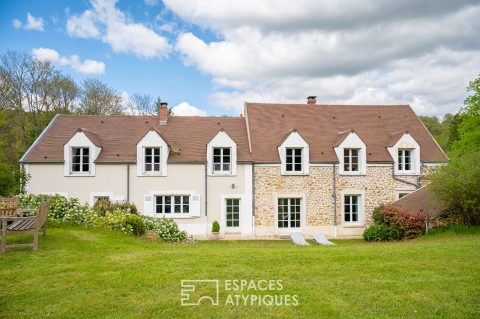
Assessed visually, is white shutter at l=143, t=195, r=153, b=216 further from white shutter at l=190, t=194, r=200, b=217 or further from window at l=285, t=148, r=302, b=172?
window at l=285, t=148, r=302, b=172

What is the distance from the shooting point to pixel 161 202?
67.4 ft

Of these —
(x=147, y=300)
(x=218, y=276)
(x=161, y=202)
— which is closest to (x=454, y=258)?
(x=218, y=276)

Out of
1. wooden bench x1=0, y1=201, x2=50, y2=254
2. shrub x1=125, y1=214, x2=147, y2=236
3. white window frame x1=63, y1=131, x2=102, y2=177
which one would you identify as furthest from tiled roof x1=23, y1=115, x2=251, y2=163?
wooden bench x1=0, y1=201, x2=50, y2=254

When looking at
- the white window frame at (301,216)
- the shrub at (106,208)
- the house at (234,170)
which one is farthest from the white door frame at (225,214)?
the shrub at (106,208)

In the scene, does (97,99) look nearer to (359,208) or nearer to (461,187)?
(359,208)

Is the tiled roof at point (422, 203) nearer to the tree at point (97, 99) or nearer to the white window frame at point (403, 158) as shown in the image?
the white window frame at point (403, 158)

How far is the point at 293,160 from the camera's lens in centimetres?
2134

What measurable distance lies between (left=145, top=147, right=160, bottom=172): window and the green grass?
428 inches

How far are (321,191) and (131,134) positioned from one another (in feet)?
41.3

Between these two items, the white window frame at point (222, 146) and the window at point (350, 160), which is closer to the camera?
the white window frame at point (222, 146)

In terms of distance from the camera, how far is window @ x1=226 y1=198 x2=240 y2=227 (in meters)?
20.8

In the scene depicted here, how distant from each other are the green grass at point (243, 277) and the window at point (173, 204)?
10.6 m

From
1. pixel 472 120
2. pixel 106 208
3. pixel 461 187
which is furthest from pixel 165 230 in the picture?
pixel 472 120

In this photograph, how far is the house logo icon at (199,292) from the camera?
218 inches
